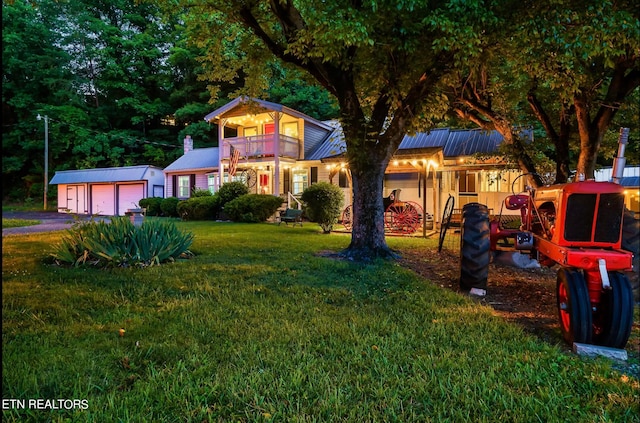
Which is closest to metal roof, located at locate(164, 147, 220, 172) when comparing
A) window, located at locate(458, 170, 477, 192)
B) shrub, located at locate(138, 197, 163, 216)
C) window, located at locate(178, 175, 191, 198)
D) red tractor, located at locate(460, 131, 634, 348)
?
window, located at locate(178, 175, 191, 198)

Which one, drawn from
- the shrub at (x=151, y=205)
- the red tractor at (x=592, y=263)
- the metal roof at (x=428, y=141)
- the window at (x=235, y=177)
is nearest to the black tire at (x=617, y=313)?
the red tractor at (x=592, y=263)

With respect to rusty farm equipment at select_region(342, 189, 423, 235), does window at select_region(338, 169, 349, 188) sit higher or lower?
higher

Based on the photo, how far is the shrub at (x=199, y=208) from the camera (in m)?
16.4

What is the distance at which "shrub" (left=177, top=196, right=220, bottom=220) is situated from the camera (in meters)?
16.4

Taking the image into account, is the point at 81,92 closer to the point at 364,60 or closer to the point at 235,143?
the point at 364,60

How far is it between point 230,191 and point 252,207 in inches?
84.7

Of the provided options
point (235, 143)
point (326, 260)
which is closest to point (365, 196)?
point (326, 260)

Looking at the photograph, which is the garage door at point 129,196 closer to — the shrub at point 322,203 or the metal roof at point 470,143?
the shrub at point 322,203

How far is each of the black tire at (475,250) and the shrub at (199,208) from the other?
1385 centimetres

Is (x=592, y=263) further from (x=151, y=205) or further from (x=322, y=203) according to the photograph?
(x=322, y=203)

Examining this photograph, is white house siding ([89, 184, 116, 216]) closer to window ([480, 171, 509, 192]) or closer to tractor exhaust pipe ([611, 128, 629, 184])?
tractor exhaust pipe ([611, 128, 629, 184])

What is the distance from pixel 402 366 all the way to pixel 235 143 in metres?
18.8

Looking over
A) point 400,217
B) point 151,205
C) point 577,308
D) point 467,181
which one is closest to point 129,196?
point 151,205

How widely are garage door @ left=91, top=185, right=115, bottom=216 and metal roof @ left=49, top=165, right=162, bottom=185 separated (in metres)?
0.29
